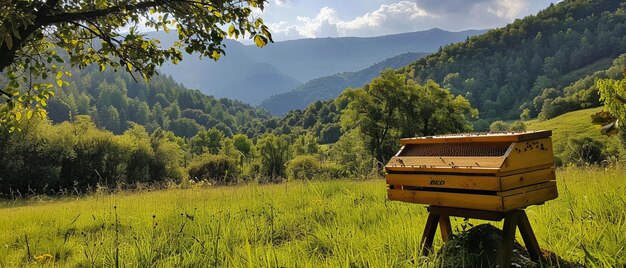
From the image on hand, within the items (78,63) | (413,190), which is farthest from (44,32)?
(413,190)

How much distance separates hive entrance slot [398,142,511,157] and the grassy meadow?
95 cm

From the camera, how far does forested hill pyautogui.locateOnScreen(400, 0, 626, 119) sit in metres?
133

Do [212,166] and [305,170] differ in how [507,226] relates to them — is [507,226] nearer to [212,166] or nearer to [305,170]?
[305,170]

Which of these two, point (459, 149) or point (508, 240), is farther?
point (459, 149)

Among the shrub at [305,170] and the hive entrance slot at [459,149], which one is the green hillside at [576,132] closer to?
the shrub at [305,170]

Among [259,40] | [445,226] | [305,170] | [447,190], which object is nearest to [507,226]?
[447,190]

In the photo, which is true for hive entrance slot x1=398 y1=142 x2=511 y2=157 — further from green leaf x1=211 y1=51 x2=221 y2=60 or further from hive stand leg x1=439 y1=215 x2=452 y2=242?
Answer: green leaf x1=211 y1=51 x2=221 y2=60

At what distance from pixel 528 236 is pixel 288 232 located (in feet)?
12.7

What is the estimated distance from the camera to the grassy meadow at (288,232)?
13.1 ft

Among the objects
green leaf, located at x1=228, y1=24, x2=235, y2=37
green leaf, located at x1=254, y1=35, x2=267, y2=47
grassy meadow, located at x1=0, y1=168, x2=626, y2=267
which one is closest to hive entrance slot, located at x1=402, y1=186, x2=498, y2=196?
grassy meadow, located at x1=0, y1=168, x2=626, y2=267

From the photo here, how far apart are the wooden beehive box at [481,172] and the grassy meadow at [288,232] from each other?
66 centimetres

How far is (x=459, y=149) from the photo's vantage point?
3.44 metres

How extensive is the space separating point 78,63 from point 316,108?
150 m

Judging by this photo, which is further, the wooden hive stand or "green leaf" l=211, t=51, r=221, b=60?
"green leaf" l=211, t=51, r=221, b=60
